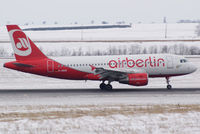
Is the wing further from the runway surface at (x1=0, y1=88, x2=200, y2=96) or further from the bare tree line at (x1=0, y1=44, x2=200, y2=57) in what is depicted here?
the bare tree line at (x1=0, y1=44, x2=200, y2=57)

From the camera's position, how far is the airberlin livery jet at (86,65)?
117 ft

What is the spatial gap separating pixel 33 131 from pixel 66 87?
1961 centimetres

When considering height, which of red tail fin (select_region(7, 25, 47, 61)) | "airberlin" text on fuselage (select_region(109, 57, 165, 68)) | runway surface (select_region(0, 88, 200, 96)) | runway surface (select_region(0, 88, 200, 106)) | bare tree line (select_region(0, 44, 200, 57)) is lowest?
bare tree line (select_region(0, 44, 200, 57))

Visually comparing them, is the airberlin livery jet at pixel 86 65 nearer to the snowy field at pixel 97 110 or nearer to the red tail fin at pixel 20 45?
the red tail fin at pixel 20 45

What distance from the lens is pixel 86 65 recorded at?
118 ft

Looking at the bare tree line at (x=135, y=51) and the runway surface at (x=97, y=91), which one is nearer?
the runway surface at (x=97, y=91)

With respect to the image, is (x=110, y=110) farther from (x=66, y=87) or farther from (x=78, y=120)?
(x=66, y=87)

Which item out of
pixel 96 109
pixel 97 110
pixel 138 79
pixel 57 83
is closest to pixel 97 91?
pixel 138 79

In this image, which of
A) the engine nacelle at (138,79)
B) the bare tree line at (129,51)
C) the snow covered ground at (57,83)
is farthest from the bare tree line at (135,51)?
the engine nacelle at (138,79)

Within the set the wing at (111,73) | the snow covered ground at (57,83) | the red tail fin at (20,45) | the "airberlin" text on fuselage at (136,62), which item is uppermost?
the red tail fin at (20,45)

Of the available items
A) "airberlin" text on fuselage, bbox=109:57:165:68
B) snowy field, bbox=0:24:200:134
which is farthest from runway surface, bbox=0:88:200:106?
"airberlin" text on fuselage, bbox=109:57:165:68

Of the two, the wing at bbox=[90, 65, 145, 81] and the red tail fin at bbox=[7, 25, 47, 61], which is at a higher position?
the red tail fin at bbox=[7, 25, 47, 61]

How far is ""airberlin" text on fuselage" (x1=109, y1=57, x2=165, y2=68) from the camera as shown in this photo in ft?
117

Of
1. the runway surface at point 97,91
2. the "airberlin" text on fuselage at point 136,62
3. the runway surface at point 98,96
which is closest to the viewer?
the runway surface at point 98,96
